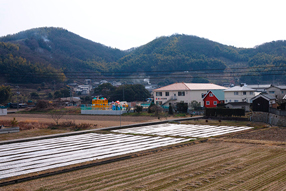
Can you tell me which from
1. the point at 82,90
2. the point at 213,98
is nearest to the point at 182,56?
the point at 82,90

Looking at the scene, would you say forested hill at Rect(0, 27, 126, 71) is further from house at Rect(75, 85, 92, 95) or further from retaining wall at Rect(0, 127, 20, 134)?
retaining wall at Rect(0, 127, 20, 134)

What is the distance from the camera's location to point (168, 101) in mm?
48062

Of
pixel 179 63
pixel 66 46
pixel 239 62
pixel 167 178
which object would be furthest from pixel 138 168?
pixel 66 46

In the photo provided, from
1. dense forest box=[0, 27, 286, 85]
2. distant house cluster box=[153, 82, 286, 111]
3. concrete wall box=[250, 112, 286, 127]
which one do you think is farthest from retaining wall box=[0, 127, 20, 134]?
dense forest box=[0, 27, 286, 85]

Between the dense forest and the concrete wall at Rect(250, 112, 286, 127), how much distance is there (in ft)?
224

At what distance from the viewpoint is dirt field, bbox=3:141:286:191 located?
30.1 ft

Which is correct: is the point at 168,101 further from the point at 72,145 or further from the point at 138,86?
the point at 72,145

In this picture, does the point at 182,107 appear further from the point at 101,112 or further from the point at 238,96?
the point at 101,112

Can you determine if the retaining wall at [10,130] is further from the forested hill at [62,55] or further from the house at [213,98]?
the forested hill at [62,55]

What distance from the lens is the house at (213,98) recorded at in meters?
42.5

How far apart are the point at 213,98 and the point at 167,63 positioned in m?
89.7

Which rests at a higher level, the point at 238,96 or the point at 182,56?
the point at 182,56

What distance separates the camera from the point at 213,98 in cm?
4281

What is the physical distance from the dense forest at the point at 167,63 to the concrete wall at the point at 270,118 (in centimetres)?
6815
